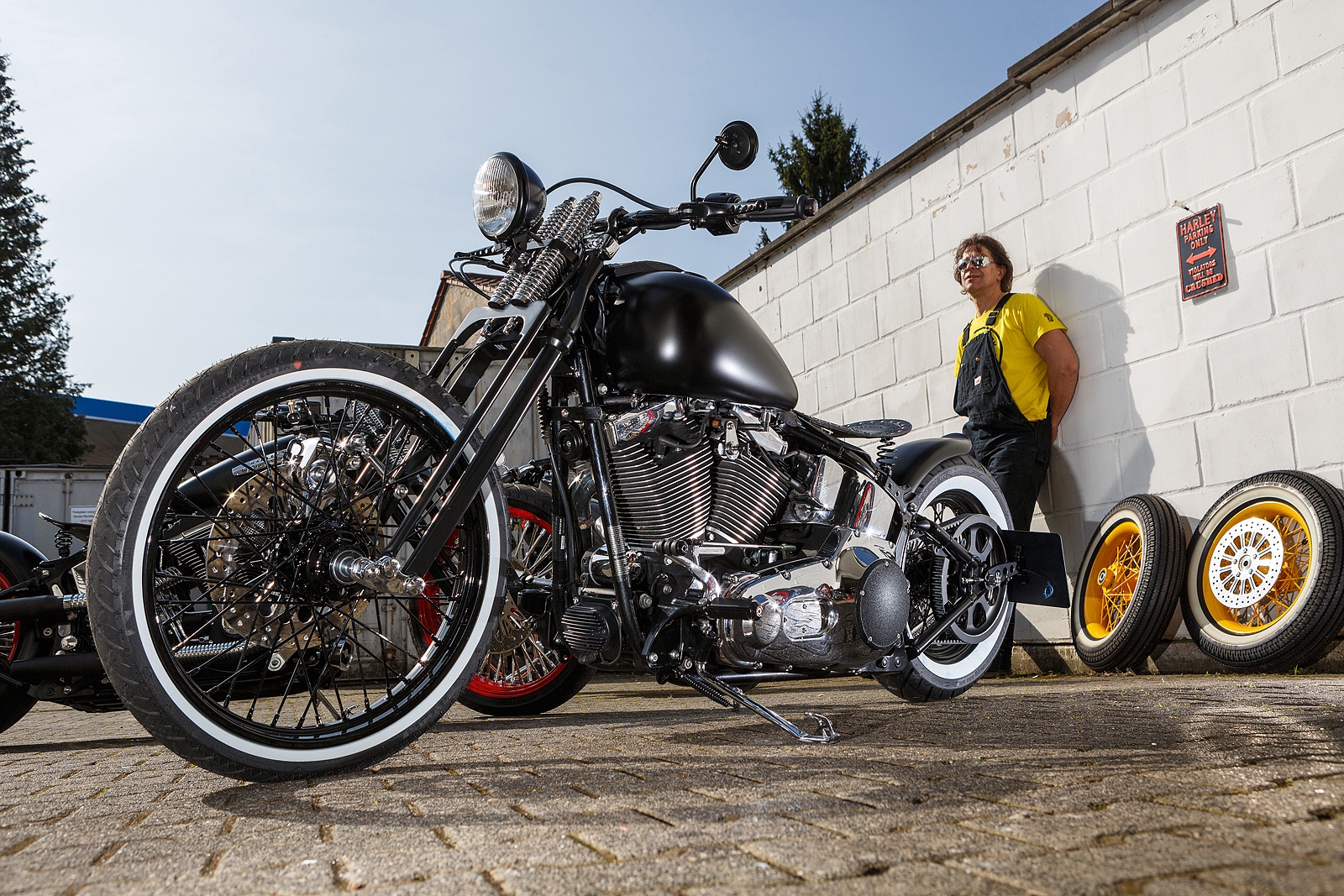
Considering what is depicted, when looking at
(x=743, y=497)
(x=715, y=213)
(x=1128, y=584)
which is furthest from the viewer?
(x=1128, y=584)

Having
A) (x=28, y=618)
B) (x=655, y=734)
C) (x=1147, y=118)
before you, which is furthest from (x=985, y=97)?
(x=28, y=618)

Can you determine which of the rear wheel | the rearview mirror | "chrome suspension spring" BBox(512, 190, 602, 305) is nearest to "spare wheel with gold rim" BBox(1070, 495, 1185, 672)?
the rear wheel

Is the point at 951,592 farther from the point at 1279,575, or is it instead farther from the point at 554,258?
the point at 554,258

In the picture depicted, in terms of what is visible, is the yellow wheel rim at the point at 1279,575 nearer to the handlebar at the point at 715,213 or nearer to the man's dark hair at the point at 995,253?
the man's dark hair at the point at 995,253

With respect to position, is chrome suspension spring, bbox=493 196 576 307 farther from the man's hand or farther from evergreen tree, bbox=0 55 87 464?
evergreen tree, bbox=0 55 87 464

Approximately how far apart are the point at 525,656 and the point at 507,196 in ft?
4.90

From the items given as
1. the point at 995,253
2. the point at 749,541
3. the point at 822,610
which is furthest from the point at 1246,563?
the point at 749,541

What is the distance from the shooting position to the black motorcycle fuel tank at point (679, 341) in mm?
2393

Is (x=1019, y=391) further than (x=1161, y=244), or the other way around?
(x=1019, y=391)

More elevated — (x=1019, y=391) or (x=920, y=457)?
(x=1019, y=391)

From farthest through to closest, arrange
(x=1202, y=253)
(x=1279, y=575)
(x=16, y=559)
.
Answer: (x=1202, y=253) → (x=1279, y=575) → (x=16, y=559)

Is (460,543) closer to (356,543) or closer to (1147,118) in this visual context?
(356,543)

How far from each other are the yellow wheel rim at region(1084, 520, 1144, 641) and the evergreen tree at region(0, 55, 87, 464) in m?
27.0

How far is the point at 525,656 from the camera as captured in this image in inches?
122
